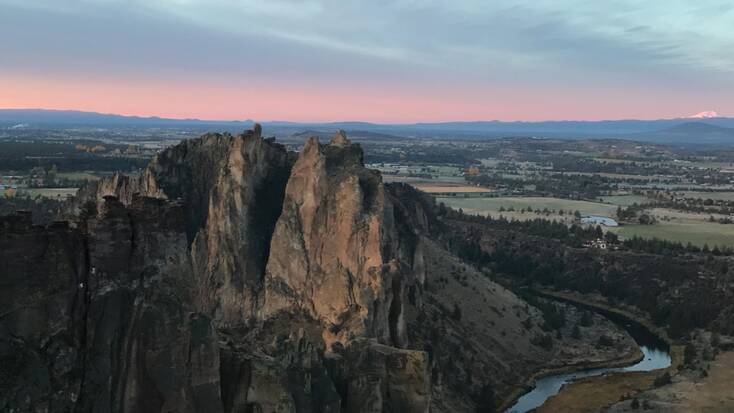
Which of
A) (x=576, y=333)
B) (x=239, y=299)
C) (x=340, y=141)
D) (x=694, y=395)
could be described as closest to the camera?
(x=239, y=299)

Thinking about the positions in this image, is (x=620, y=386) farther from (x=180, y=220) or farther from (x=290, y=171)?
(x=180, y=220)

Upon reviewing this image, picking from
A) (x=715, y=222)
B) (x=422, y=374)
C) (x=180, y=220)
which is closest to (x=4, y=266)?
(x=180, y=220)

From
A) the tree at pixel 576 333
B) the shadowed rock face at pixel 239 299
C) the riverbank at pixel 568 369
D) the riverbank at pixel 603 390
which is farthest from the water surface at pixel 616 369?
the tree at pixel 576 333

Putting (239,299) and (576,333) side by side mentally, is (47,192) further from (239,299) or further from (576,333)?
(576,333)

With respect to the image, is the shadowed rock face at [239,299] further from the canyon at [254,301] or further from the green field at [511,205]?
the green field at [511,205]

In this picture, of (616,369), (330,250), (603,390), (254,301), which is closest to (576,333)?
(616,369)

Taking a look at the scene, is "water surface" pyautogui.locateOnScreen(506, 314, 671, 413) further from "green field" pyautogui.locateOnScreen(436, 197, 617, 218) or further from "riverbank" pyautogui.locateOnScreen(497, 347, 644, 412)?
"green field" pyautogui.locateOnScreen(436, 197, 617, 218)
